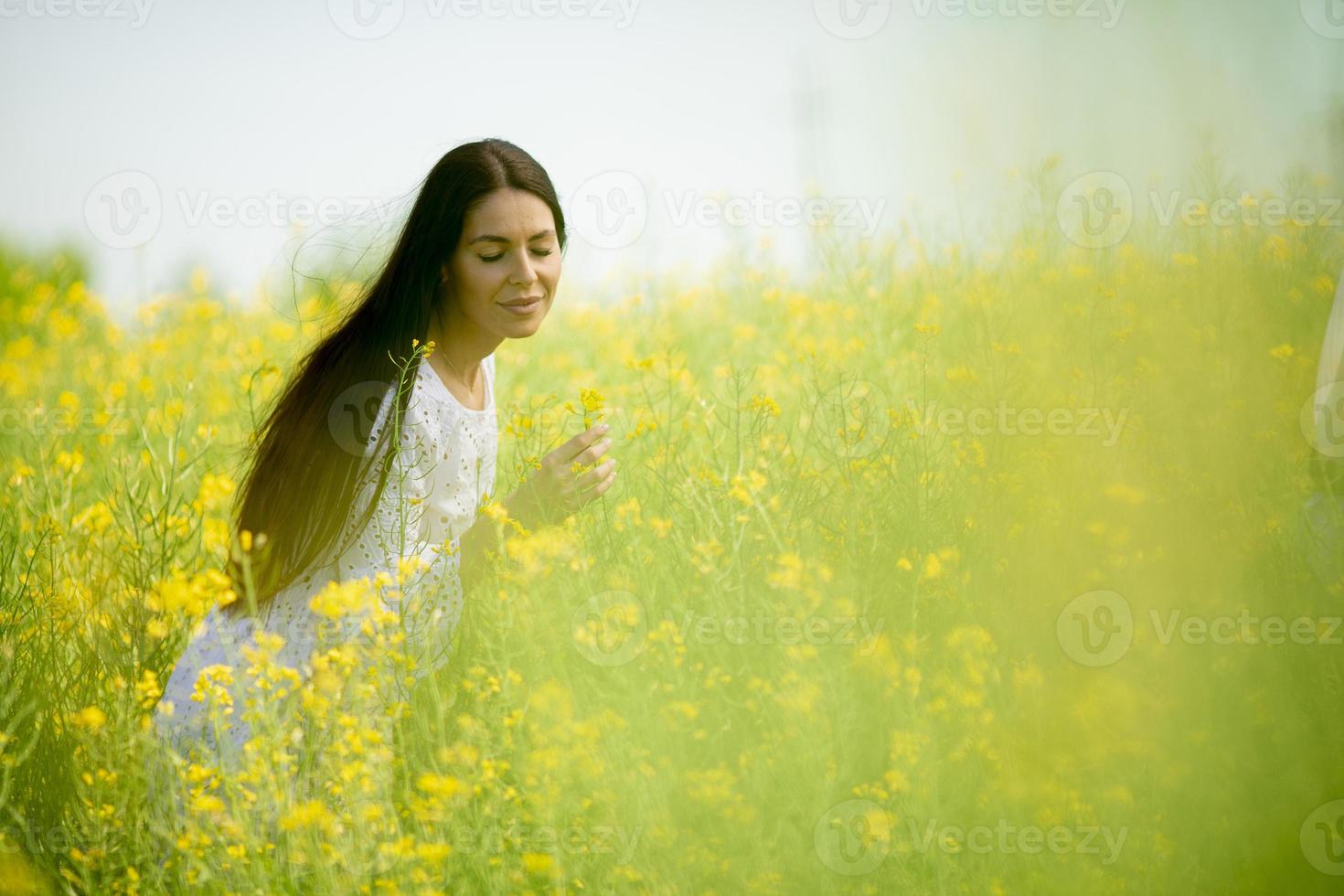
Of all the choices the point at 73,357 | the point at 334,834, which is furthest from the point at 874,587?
the point at 73,357

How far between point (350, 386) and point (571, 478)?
60cm

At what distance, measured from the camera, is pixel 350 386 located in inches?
94.8

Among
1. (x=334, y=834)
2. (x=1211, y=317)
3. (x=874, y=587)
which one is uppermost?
(x=1211, y=317)

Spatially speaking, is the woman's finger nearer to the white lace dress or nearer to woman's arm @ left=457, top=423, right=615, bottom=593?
woman's arm @ left=457, top=423, right=615, bottom=593

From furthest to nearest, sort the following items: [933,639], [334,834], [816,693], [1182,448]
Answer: [933,639] → [1182,448] → [816,693] → [334,834]

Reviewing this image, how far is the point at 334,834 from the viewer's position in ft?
5.44

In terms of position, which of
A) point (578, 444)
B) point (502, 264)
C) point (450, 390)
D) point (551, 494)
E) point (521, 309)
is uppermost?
point (502, 264)

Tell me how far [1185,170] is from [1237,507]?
2.30 feet

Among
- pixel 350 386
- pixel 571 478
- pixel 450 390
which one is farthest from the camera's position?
pixel 450 390

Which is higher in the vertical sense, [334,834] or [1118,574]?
[1118,574]

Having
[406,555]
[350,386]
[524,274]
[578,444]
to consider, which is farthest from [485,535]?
[524,274]

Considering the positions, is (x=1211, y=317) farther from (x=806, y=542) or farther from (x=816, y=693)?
(x=816, y=693)

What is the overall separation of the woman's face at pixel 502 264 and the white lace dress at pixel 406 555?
8.5 inches

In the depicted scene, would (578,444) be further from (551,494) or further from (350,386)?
(350,386)
